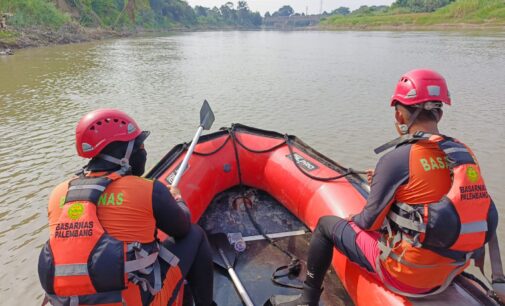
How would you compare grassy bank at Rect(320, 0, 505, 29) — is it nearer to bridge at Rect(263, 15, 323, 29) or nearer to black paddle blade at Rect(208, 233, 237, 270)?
black paddle blade at Rect(208, 233, 237, 270)

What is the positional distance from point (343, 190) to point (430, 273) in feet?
4.27

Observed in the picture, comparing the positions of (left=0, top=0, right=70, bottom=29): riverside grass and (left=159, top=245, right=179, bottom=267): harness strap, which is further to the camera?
(left=0, top=0, right=70, bottom=29): riverside grass

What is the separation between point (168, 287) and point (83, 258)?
1.89ft

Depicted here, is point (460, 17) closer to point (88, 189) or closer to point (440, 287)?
point (440, 287)

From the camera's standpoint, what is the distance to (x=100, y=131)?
1848mm

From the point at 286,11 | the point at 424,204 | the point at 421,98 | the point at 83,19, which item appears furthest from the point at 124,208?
the point at 286,11

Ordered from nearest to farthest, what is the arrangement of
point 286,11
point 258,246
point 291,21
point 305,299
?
point 305,299 < point 258,246 < point 291,21 < point 286,11

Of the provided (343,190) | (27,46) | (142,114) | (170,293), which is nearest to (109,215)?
(170,293)

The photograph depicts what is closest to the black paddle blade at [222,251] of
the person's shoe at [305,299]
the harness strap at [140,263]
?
the person's shoe at [305,299]

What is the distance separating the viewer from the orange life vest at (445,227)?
1726mm

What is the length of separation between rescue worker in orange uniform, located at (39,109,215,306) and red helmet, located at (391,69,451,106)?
135 centimetres

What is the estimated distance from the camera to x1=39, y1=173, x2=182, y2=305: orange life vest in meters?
1.62

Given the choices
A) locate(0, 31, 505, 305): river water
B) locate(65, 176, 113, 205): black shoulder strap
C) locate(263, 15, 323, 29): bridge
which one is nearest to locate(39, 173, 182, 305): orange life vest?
locate(65, 176, 113, 205): black shoulder strap

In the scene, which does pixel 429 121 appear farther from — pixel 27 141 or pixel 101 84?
pixel 101 84
